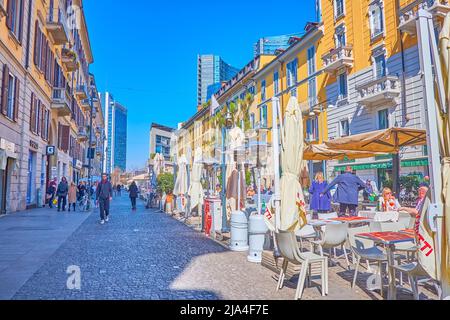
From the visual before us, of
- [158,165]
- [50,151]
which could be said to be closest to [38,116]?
[50,151]

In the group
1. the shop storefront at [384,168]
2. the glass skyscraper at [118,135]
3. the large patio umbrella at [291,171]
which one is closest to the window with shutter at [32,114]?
the large patio umbrella at [291,171]

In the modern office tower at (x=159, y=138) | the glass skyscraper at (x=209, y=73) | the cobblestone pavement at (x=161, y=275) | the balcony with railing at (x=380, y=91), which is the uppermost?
the glass skyscraper at (x=209, y=73)

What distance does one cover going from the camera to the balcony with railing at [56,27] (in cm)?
2139

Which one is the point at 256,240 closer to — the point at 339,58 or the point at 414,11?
the point at 414,11

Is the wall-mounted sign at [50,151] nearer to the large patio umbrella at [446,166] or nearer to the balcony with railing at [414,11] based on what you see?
the balcony with railing at [414,11]

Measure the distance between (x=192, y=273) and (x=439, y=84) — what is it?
13.9 feet

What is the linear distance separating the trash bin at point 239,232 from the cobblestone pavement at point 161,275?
28 centimetres

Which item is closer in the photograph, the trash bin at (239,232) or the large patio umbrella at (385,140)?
the trash bin at (239,232)

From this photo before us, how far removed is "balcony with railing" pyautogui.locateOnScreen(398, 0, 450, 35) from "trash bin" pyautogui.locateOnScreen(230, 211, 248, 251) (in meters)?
14.5

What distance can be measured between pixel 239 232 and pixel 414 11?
16577 mm

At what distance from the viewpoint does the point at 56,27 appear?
21.5 metres

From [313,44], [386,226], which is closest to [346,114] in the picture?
[313,44]

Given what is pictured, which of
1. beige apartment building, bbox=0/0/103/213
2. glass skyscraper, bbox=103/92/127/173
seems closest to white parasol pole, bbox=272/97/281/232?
beige apartment building, bbox=0/0/103/213

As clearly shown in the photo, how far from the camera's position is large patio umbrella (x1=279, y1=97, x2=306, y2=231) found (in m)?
5.25
